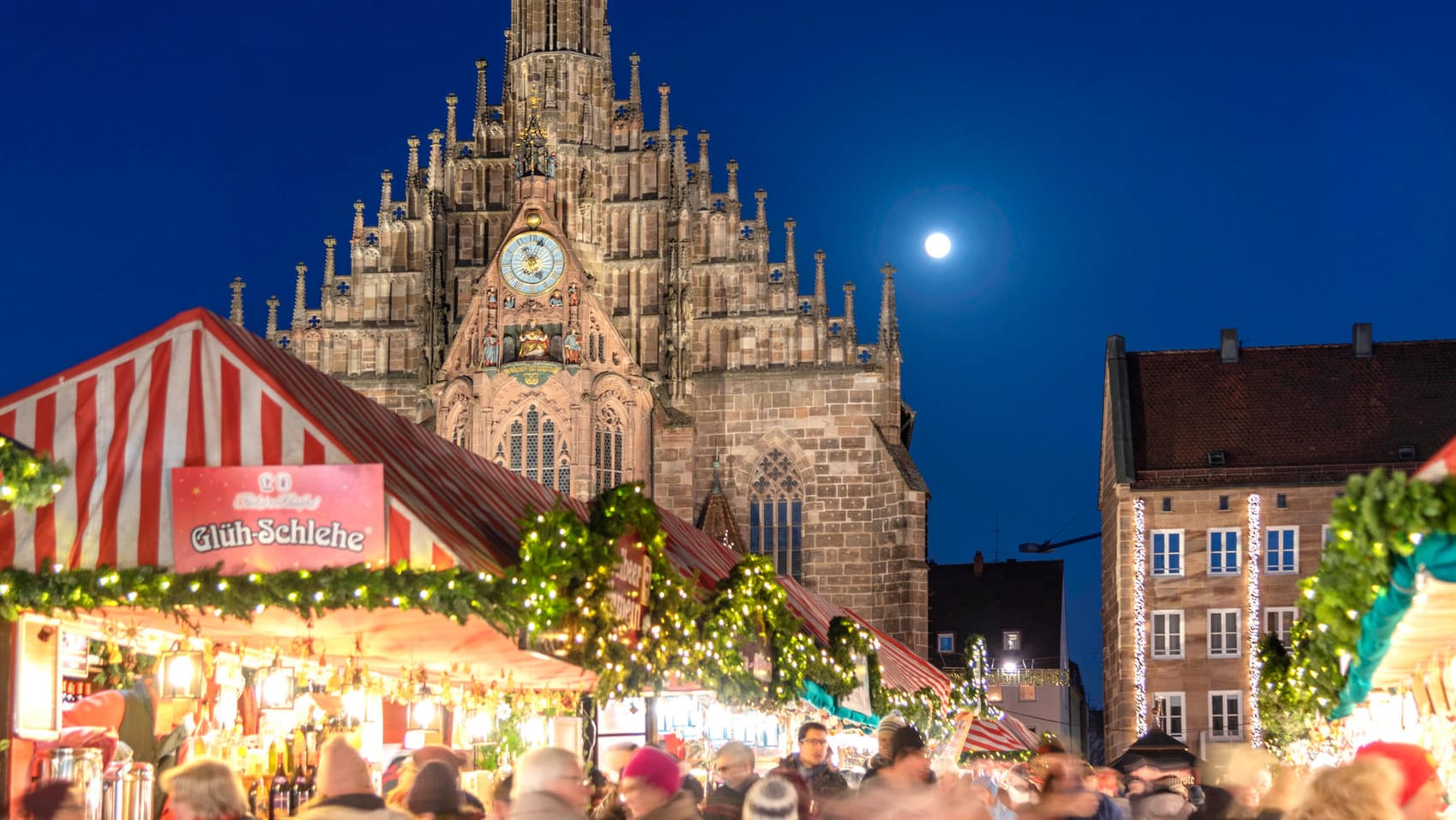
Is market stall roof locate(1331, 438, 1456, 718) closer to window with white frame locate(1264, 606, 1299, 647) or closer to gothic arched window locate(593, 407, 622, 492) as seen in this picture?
gothic arched window locate(593, 407, 622, 492)

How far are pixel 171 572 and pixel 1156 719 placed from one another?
36.1m

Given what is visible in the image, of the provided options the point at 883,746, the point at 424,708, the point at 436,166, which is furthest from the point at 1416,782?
the point at 436,166

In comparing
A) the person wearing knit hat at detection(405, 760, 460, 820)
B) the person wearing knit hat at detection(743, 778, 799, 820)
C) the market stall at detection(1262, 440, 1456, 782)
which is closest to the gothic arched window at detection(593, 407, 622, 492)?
the market stall at detection(1262, 440, 1456, 782)

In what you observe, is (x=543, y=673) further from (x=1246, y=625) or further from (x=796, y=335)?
(x=1246, y=625)

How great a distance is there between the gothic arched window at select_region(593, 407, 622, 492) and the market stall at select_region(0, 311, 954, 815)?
77.5ft

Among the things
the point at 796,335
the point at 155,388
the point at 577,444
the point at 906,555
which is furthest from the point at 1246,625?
the point at 155,388

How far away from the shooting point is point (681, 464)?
39.9 meters

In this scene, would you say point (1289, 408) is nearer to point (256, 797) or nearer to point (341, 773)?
point (256, 797)

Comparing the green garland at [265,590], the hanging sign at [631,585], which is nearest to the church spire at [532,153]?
the hanging sign at [631,585]

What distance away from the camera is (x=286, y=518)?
12.1m

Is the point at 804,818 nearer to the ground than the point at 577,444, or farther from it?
nearer to the ground

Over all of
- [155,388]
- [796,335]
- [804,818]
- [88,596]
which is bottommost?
[804,818]

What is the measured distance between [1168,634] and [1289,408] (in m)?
6.26

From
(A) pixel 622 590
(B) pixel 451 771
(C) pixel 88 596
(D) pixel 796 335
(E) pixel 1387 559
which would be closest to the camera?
(B) pixel 451 771
